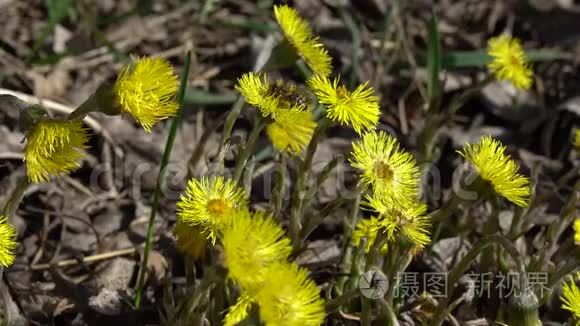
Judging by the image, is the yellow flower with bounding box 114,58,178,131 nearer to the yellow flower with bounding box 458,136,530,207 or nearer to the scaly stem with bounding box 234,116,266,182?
the scaly stem with bounding box 234,116,266,182

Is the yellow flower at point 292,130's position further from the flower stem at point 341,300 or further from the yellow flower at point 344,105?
the flower stem at point 341,300

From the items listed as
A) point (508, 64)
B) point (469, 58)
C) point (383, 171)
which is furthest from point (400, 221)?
A: point (469, 58)

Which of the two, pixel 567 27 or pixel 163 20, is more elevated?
pixel 567 27

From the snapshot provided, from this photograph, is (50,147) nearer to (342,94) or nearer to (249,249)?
(249,249)

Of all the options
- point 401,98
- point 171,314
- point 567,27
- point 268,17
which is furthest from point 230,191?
point 567,27

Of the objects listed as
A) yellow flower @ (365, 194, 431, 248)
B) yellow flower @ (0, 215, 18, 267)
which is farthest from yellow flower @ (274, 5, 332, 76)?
yellow flower @ (0, 215, 18, 267)

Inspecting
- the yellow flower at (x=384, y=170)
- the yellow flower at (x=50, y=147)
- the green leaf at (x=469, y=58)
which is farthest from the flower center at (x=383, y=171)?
the green leaf at (x=469, y=58)

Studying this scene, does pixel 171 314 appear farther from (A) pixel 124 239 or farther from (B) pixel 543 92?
(B) pixel 543 92
